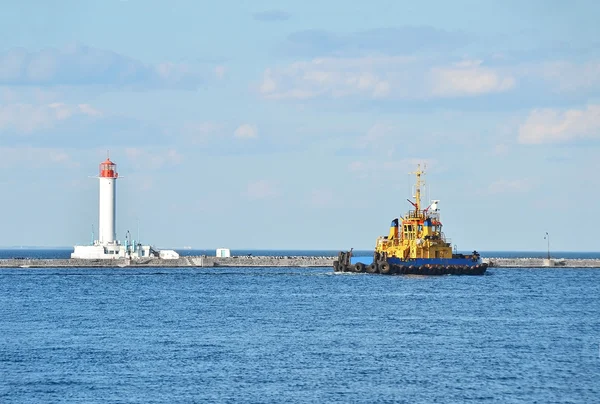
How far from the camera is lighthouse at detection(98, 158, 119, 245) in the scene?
122819 mm

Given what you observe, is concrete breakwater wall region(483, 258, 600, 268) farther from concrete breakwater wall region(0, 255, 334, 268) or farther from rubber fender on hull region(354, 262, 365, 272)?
rubber fender on hull region(354, 262, 365, 272)

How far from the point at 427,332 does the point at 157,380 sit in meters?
19.5

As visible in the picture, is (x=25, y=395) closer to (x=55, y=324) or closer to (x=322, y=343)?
(x=322, y=343)

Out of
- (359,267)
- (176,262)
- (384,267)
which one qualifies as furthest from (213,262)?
(384,267)

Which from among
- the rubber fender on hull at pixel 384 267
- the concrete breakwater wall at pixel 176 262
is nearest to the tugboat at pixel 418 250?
the rubber fender on hull at pixel 384 267

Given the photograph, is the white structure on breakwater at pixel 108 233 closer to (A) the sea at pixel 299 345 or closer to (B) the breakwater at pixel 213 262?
(B) the breakwater at pixel 213 262

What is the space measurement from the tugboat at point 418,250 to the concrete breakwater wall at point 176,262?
3176 centimetres

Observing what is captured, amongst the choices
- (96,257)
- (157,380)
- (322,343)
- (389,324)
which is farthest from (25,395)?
(96,257)

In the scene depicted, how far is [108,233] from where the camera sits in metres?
124

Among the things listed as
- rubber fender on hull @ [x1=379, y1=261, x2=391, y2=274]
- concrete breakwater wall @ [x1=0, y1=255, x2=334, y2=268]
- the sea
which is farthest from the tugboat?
concrete breakwater wall @ [x1=0, y1=255, x2=334, y2=268]

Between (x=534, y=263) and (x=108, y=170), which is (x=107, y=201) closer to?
(x=108, y=170)

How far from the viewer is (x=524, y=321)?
60.8 metres

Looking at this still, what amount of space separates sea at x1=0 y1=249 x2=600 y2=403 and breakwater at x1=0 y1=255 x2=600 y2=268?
36.6m

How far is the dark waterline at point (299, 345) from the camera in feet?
122
